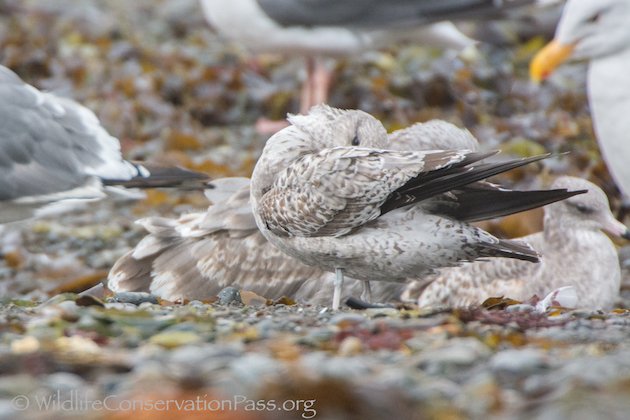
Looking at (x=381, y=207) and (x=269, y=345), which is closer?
(x=269, y=345)

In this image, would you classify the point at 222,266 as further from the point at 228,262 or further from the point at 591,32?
the point at 591,32

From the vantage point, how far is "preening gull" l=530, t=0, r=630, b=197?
4660 mm

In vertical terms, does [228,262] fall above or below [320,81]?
below

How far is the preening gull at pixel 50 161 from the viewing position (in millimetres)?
5141

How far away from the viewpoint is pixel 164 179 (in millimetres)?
5340

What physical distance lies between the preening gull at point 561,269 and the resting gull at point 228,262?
0.27m

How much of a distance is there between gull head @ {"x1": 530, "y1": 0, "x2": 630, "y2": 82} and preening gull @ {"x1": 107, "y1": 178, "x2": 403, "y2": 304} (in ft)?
4.07

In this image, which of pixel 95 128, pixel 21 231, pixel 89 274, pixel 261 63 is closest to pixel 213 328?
pixel 89 274

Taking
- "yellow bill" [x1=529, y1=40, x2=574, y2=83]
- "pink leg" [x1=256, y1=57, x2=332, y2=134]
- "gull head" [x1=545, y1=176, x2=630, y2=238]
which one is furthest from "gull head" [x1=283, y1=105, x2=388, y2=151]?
"pink leg" [x1=256, y1=57, x2=332, y2=134]

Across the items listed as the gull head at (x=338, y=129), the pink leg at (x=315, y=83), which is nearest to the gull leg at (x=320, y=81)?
the pink leg at (x=315, y=83)

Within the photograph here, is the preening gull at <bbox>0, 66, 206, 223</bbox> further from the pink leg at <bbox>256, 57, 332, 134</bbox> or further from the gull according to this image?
the gull

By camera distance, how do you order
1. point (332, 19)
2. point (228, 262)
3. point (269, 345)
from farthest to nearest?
1. point (332, 19)
2. point (228, 262)
3. point (269, 345)

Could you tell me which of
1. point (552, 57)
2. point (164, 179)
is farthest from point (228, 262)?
point (552, 57)

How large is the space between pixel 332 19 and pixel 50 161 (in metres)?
3.48
